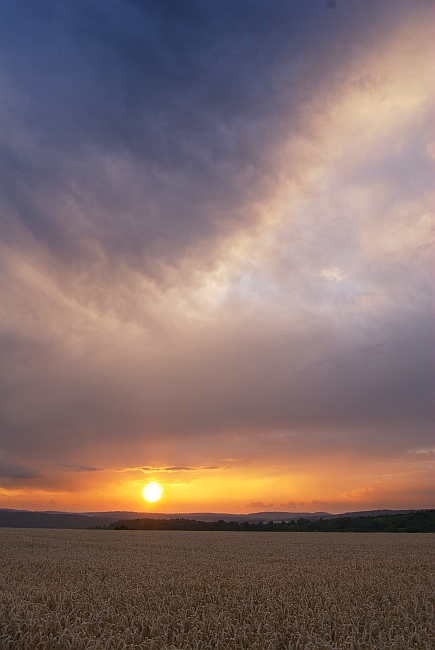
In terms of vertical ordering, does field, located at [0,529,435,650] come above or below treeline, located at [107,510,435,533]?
above

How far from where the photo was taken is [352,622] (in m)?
8.63

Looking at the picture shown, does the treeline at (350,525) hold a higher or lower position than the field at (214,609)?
lower

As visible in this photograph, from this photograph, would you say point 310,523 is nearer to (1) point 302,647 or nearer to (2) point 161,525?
(2) point 161,525

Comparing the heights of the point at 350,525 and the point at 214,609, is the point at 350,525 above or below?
below

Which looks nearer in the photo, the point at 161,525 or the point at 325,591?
the point at 325,591

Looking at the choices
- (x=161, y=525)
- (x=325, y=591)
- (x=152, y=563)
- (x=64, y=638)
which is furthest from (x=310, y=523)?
(x=64, y=638)

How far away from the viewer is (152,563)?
16.9 meters

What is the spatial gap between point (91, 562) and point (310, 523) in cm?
7070

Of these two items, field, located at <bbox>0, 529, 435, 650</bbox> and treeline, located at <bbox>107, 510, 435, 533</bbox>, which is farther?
treeline, located at <bbox>107, 510, 435, 533</bbox>

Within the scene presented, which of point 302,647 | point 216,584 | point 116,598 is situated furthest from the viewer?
point 216,584

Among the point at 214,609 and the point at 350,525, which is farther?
the point at 350,525

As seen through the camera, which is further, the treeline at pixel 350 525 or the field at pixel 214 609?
the treeline at pixel 350 525

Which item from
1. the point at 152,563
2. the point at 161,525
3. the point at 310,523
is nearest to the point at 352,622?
the point at 152,563

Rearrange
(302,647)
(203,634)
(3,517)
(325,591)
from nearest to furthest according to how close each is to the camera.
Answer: (302,647), (203,634), (325,591), (3,517)
